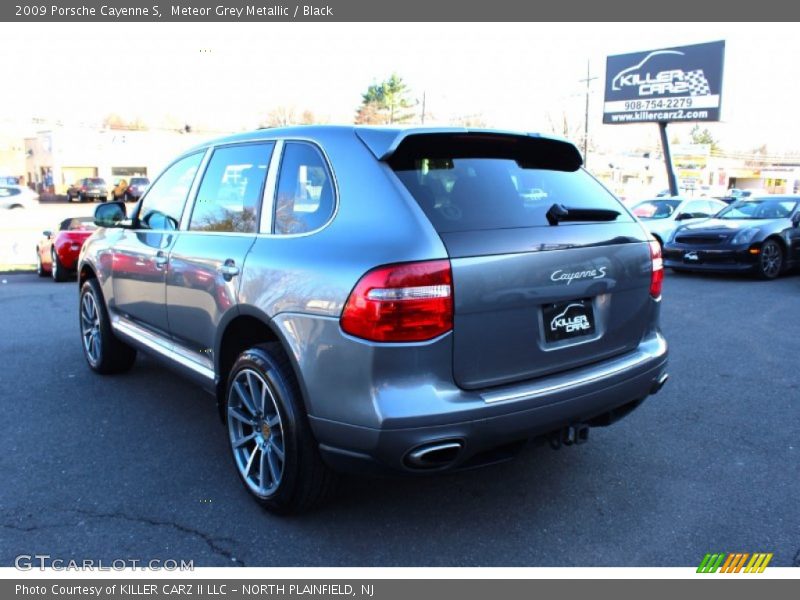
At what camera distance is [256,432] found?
3271 mm

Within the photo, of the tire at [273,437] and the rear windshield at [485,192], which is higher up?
the rear windshield at [485,192]

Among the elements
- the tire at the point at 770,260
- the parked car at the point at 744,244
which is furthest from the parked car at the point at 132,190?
the tire at the point at 770,260

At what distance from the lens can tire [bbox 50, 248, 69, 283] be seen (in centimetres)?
1238

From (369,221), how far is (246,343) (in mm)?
1190

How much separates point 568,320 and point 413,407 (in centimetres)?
89

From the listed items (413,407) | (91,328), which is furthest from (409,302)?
(91,328)

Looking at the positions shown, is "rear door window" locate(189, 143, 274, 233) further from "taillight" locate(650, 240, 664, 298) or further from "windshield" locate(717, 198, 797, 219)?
"windshield" locate(717, 198, 797, 219)

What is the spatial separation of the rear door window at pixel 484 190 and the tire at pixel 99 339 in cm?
345

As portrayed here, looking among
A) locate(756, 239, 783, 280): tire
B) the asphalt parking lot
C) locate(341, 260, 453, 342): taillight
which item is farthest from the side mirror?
locate(756, 239, 783, 280): tire

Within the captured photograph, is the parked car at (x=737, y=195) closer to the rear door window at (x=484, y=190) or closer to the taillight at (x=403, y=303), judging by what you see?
the rear door window at (x=484, y=190)

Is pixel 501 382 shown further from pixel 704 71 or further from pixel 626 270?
pixel 704 71

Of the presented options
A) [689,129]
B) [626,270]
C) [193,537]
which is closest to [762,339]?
[626,270]

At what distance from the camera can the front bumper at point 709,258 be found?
11094 millimetres

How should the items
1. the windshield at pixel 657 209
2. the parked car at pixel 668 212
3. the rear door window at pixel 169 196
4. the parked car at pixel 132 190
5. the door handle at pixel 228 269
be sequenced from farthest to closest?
the parked car at pixel 132 190
the windshield at pixel 657 209
the parked car at pixel 668 212
the rear door window at pixel 169 196
the door handle at pixel 228 269
